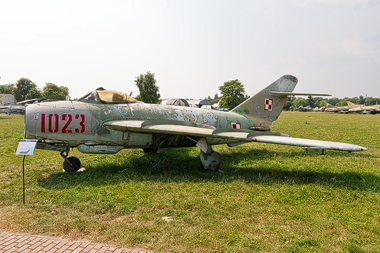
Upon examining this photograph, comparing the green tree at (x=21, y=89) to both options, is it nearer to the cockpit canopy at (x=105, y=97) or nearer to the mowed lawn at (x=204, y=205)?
the mowed lawn at (x=204, y=205)

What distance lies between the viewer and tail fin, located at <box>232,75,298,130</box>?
1074 centimetres

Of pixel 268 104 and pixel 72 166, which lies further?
pixel 268 104

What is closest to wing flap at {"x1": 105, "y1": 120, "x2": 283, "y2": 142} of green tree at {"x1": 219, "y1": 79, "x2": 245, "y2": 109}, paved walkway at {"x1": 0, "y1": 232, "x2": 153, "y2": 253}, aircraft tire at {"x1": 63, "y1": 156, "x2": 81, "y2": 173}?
aircraft tire at {"x1": 63, "y1": 156, "x2": 81, "y2": 173}

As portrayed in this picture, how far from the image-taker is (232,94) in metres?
62.2

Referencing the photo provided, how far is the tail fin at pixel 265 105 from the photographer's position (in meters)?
10.7

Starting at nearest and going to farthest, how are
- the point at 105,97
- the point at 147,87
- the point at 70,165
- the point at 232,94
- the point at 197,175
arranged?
the point at 197,175 < the point at 70,165 < the point at 105,97 < the point at 147,87 < the point at 232,94

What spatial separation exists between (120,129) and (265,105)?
6834 millimetres

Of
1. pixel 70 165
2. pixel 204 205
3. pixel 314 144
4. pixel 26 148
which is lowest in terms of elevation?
pixel 204 205

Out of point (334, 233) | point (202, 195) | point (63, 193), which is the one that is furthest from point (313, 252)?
point (63, 193)

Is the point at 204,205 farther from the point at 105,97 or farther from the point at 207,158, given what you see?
the point at 105,97

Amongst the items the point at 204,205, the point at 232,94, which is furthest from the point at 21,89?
the point at 204,205

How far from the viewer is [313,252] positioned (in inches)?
139

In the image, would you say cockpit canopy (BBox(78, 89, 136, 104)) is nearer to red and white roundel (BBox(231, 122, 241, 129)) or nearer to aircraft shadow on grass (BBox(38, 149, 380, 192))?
aircraft shadow on grass (BBox(38, 149, 380, 192))

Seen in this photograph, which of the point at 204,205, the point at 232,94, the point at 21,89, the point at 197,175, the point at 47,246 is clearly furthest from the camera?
the point at 21,89
